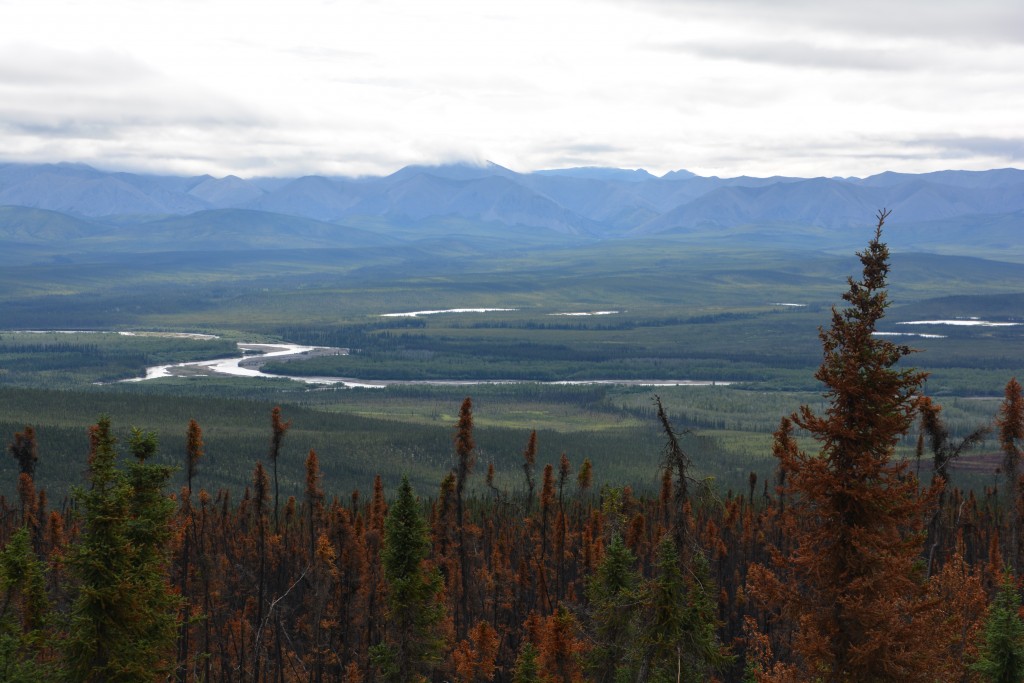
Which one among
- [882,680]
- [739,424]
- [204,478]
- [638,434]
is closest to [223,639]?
[882,680]

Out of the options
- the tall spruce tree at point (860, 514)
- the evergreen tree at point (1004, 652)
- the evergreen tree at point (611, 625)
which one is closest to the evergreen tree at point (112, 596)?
the evergreen tree at point (611, 625)

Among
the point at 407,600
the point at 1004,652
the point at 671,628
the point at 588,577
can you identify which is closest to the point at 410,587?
the point at 407,600

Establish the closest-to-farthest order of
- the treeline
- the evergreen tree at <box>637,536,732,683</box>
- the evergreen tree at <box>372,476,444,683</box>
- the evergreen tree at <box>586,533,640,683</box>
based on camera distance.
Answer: the treeline → the evergreen tree at <box>637,536,732,683</box> → the evergreen tree at <box>586,533,640,683</box> → the evergreen tree at <box>372,476,444,683</box>

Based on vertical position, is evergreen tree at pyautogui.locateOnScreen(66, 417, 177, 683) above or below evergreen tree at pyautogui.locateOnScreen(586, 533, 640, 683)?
above

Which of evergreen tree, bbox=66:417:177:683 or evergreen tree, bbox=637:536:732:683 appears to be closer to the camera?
evergreen tree, bbox=66:417:177:683

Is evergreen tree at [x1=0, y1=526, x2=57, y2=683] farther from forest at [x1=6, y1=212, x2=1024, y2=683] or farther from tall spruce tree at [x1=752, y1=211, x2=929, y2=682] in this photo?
tall spruce tree at [x1=752, y1=211, x2=929, y2=682]

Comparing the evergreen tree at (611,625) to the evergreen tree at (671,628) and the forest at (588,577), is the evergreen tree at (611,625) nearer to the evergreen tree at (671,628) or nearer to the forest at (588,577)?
the forest at (588,577)

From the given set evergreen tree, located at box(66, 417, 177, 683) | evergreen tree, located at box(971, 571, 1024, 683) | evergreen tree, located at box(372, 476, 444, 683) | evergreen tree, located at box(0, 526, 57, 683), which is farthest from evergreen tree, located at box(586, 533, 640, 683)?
evergreen tree, located at box(0, 526, 57, 683)

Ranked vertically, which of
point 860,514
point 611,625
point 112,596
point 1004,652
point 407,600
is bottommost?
point 407,600

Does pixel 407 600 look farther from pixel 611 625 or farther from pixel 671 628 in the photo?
pixel 671 628
